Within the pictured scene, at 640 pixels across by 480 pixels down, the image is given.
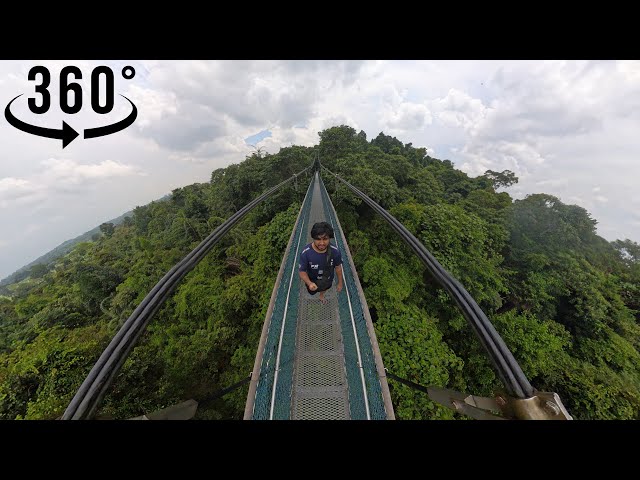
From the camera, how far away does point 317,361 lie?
280 cm

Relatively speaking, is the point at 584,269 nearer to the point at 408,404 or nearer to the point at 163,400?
the point at 408,404

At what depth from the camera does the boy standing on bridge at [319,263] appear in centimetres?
270

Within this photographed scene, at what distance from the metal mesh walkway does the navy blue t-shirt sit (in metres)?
0.69

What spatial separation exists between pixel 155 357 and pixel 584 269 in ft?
38.5

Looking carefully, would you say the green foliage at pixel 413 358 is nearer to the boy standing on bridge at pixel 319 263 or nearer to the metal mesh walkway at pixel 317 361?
the metal mesh walkway at pixel 317 361

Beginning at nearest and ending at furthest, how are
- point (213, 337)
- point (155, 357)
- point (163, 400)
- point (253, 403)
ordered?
point (253, 403), point (163, 400), point (155, 357), point (213, 337)

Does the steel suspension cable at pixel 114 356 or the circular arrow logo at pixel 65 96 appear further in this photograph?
the circular arrow logo at pixel 65 96

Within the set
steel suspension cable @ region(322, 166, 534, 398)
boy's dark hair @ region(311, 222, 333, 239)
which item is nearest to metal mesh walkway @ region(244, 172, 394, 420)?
boy's dark hair @ region(311, 222, 333, 239)

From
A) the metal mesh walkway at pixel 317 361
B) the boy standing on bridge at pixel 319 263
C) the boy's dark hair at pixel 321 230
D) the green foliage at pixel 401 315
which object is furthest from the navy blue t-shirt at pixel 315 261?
the green foliage at pixel 401 315

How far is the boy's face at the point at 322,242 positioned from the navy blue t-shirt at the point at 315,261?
89mm

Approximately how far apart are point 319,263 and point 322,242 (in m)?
0.31

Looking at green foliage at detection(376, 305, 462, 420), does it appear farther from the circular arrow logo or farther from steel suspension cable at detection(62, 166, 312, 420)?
the circular arrow logo

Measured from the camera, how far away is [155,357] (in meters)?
5.76
